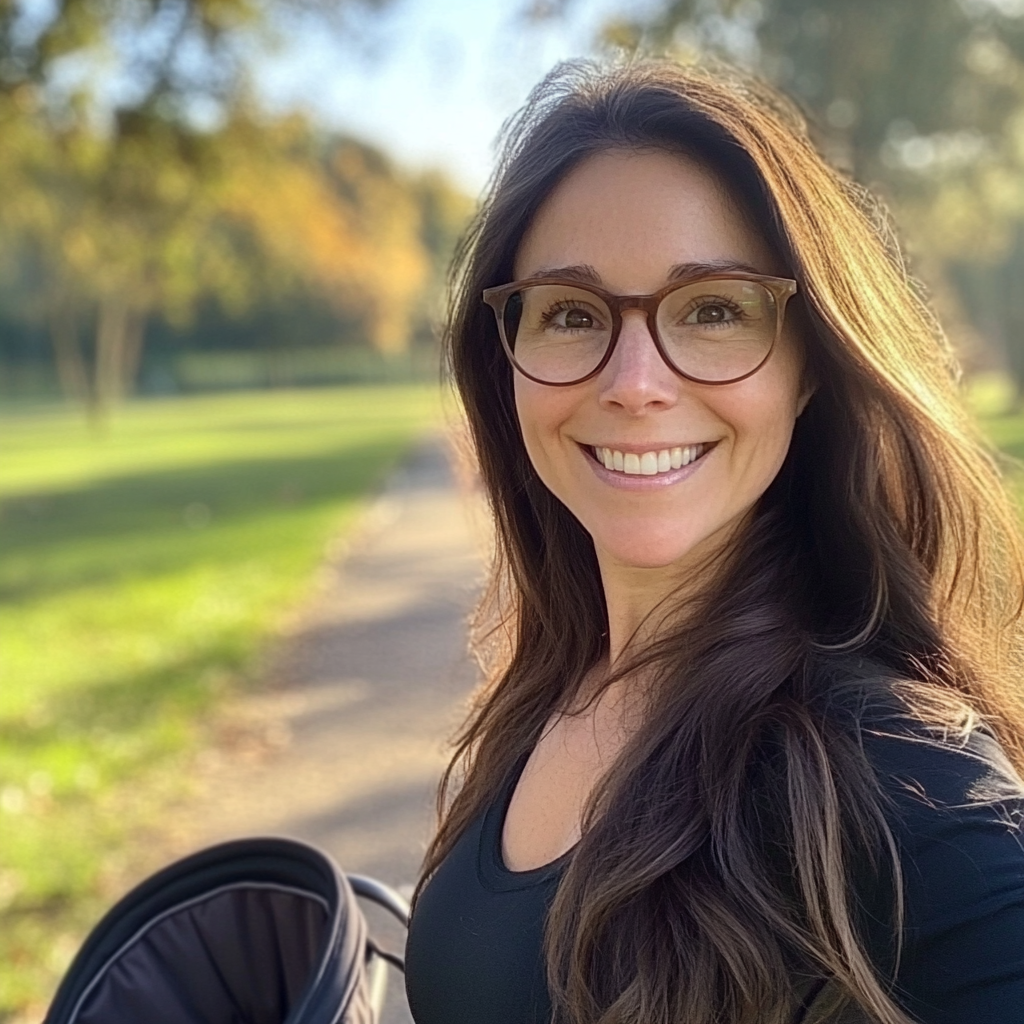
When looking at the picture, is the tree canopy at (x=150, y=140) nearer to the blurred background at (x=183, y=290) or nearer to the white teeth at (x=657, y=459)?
the blurred background at (x=183, y=290)

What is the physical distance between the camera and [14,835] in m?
4.47

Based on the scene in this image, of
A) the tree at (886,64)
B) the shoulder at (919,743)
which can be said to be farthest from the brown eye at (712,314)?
the tree at (886,64)

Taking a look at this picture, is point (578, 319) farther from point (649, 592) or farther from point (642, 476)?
point (649, 592)

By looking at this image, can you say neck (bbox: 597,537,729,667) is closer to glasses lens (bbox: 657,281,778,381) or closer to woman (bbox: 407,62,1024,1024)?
woman (bbox: 407,62,1024,1024)

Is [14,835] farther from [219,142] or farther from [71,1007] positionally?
[219,142]

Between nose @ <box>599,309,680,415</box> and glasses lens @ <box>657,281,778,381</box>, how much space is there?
0.02m

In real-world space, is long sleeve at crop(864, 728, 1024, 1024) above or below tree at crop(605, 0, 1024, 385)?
below

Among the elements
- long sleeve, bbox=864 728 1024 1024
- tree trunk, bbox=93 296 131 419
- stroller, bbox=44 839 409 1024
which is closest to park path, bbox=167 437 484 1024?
stroller, bbox=44 839 409 1024

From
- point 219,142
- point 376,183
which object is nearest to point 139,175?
point 219,142

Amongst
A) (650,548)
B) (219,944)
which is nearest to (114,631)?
(219,944)

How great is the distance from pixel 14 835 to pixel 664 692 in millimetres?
3883

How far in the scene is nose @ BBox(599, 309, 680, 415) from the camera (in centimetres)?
142

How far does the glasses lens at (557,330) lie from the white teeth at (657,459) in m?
0.13

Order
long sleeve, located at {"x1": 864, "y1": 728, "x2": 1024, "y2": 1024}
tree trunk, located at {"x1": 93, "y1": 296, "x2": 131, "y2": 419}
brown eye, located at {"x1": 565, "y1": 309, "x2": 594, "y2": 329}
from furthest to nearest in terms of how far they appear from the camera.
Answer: tree trunk, located at {"x1": 93, "y1": 296, "x2": 131, "y2": 419}
brown eye, located at {"x1": 565, "y1": 309, "x2": 594, "y2": 329}
long sleeve, located at {"x1": 864, "y1": 728, "x2": 1024, "y2": 1024}
